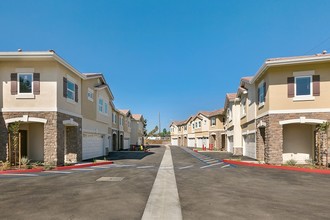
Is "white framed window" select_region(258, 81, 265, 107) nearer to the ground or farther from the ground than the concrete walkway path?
farther from the ground

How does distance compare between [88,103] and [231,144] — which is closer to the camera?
[88,103]

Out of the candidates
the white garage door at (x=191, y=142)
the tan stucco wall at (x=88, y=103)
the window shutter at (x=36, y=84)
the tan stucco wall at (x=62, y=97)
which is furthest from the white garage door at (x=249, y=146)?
the white garage door at (x=191, y=142)

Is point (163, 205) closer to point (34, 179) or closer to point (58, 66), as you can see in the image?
point (34, 179)

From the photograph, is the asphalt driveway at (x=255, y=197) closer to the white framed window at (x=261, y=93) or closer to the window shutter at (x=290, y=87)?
the window shutter at (x=290, y=87)

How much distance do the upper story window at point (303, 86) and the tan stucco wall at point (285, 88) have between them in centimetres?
24

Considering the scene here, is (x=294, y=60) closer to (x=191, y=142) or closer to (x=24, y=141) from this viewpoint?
(x=24, y=141)

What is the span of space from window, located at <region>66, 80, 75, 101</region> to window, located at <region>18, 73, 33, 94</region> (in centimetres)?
240

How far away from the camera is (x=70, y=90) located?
16.8 metres

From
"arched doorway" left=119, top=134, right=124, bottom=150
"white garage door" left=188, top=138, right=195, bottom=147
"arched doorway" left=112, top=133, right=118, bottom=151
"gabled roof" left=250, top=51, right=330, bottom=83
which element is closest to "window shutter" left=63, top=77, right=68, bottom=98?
"gabled roof" left=250, top=51, right=330, bottom=83

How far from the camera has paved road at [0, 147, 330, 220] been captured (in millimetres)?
6047

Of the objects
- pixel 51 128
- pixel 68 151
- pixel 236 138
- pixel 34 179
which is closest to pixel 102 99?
pixel 68 151

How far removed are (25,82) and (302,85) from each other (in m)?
19.1

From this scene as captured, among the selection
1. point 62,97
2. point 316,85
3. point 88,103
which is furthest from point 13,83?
point 316,85

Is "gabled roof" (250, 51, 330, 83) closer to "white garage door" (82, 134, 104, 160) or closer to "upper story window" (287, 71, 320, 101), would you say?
"upper story window" (287, 71, 320, 101)
